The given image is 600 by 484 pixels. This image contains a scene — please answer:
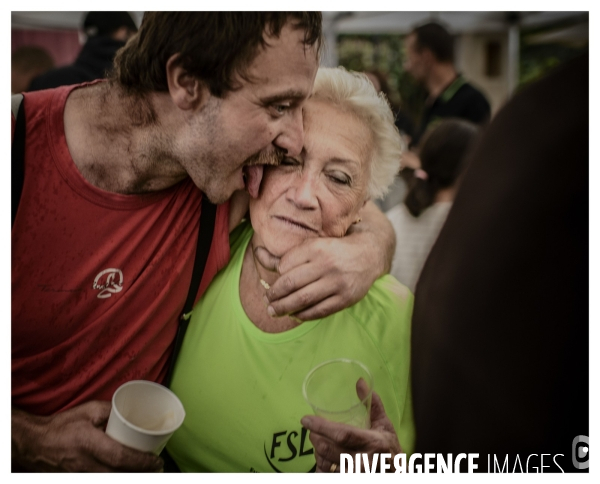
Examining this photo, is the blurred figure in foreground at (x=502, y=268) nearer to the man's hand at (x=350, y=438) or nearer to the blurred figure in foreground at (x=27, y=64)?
the man's hand at (x=350, y=438)

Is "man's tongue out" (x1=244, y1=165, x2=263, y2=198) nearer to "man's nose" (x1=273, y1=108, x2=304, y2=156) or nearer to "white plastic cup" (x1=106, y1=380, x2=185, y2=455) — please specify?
"man's nose" (x1=273, y1=108, x2=304, y2=156)

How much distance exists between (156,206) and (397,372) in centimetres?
87

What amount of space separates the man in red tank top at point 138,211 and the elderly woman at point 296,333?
7 centimetres

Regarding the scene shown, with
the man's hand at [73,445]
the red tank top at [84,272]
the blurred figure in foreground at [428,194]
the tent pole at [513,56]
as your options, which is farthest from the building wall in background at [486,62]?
the man's hand at [73,445]

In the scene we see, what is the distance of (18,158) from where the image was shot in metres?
1.58

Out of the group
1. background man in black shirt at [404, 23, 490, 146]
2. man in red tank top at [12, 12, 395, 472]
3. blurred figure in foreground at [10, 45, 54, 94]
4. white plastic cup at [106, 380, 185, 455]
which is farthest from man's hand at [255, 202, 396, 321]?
blurred figure in foreground at [10, 45, 54, 94]

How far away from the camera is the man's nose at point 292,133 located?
165cm

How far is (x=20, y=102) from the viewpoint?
1596 millimetres

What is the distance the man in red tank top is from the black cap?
15 centimetres

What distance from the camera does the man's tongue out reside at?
173cm

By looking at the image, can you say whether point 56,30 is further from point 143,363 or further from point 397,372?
point 397,372

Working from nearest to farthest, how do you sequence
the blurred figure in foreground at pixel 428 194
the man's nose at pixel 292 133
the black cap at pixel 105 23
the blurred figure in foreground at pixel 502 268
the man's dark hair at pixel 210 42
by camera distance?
the blurred figure in foreground at pixel 502 268 → the man's dark hair at pixel 210 42 → the man's nose at pixel 292 133 → the black cap at pixel 105 23 → the blurred figure in foreground at pixel 428 194
